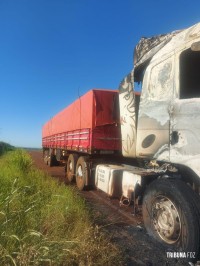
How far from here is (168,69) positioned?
4.15m

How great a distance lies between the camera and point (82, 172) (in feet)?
27.7

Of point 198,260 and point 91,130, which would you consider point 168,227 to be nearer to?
point 198,260

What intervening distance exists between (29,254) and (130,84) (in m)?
3.57

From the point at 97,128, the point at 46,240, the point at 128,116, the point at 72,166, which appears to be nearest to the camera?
the point at 46,240

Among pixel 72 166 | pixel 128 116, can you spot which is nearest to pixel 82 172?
pixel 72 166

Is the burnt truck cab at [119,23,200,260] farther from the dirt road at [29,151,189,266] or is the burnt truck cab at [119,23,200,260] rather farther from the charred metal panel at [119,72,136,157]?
the charred metal panel at [119,72,136,157]

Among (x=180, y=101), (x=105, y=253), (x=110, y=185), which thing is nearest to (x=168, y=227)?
(x=105, y=253)

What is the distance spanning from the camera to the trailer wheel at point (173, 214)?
342cm

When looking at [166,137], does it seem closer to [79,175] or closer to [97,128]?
[97,128]

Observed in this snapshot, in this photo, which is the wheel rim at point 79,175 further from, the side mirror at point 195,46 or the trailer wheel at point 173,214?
the side mirror at point 195,46

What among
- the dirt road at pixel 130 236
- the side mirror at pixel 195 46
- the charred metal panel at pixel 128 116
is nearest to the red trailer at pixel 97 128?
the dirt road at pixel 130 236

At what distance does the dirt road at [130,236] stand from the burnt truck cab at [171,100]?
116cm

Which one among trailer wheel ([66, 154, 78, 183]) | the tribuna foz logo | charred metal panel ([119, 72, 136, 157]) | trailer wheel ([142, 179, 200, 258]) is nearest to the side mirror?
trailer wheel ([142, 179, 200, 258])

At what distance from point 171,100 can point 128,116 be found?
1.58m
